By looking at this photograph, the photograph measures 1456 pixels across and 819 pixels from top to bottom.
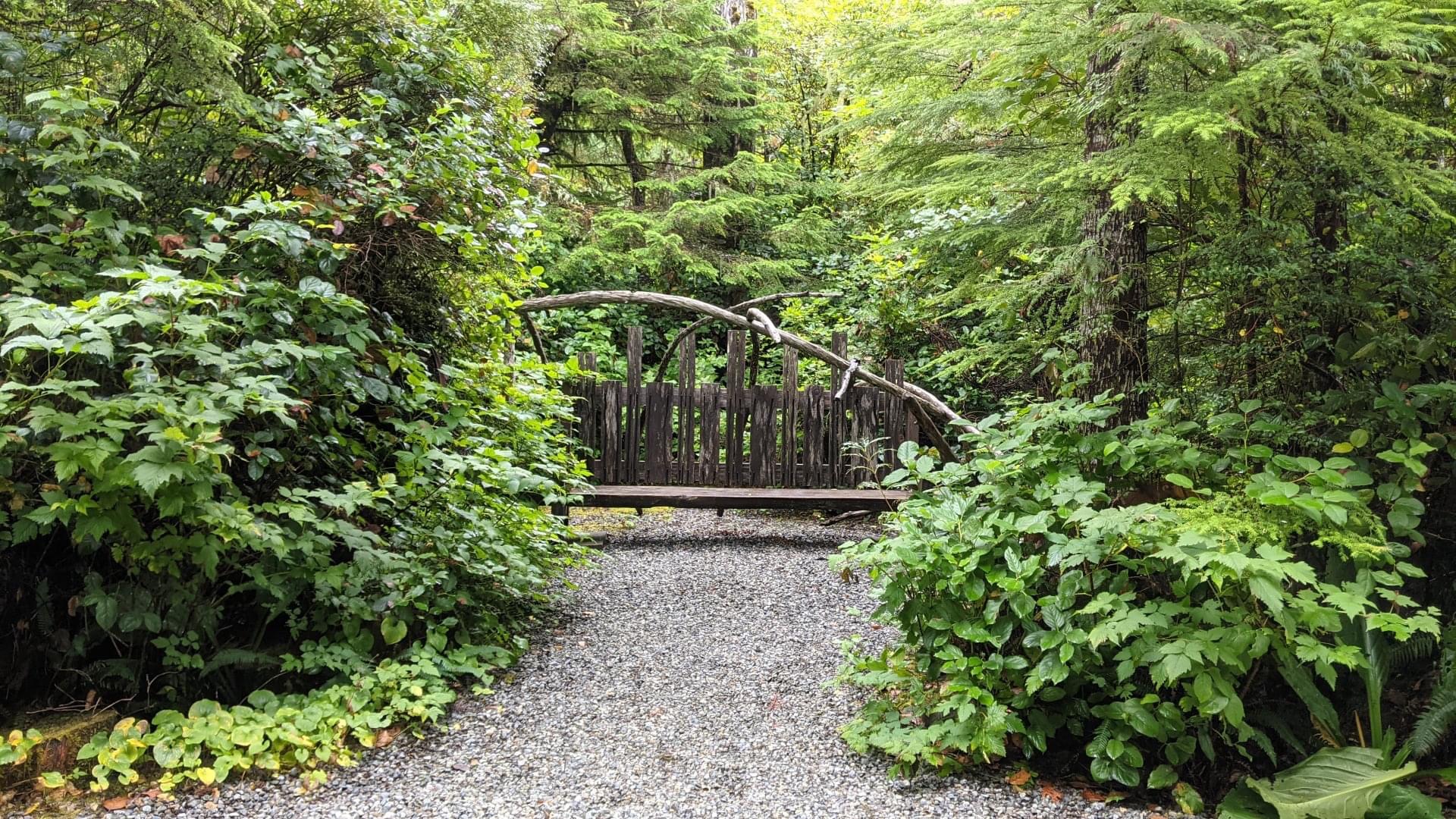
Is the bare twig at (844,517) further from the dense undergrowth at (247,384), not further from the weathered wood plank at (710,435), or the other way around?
the dense undergrowth at (247,384)

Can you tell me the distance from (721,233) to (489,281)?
7.35 meters

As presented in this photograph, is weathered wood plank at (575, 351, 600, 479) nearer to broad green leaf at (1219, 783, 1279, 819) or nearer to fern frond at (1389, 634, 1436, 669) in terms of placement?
broad green leaf at (1219, 783, 1279, 819)

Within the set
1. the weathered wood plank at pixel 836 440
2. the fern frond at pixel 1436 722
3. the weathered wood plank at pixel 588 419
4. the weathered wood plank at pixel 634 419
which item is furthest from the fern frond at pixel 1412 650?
the weathered wood plank at pixel 588 419

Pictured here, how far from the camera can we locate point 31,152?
9.10 feet

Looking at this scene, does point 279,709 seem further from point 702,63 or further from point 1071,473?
point 702,63

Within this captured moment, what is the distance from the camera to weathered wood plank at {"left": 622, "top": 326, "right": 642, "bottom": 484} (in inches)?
267

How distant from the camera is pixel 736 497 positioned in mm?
6605

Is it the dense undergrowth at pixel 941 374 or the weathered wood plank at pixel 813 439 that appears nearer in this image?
the dense undergrowth at pixel 941 374

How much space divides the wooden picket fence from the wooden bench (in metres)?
0.17

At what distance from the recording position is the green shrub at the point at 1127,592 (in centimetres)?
234

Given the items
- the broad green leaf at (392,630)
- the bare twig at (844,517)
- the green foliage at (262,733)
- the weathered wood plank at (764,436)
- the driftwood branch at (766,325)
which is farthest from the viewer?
the bare twig at (844,517)

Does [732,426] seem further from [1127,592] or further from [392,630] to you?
[1127,592]

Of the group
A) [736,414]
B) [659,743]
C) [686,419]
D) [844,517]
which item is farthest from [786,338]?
[659,743]

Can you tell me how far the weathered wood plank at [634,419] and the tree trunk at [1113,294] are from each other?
392cm
